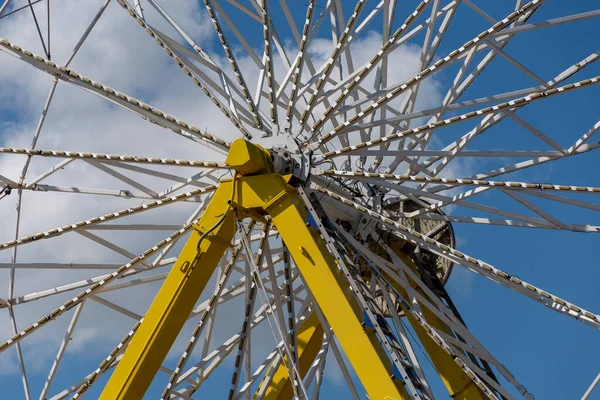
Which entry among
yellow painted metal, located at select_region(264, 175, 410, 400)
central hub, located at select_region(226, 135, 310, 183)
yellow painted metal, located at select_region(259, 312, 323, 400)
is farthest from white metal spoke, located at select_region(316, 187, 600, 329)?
yellow painted metal, located at select_region(259, 312, 323, 400)

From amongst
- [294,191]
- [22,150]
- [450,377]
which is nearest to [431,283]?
[450,377]

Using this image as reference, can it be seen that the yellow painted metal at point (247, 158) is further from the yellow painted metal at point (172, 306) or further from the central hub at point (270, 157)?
the yellow painted metal at point (172, 306)

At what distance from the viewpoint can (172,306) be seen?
54.7 feet

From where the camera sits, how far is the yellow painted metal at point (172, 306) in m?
16.4

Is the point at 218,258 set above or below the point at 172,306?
above

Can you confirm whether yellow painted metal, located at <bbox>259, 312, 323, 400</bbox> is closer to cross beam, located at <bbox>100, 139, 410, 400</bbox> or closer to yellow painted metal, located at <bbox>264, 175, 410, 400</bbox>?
cross beam, located at <bbox>100, 139, 410, 400</bbox>

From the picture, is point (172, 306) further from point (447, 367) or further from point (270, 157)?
point (447, 367)

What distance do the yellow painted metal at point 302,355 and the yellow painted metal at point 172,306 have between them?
387 cm

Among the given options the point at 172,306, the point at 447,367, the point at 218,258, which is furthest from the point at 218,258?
the point at 447,367

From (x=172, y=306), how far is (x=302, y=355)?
4742 millimetres

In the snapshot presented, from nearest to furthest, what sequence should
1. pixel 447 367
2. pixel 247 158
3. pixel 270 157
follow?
pixel 247 158
pixel 270 157
pixel 447 367

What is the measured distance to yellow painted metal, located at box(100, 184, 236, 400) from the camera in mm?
16406

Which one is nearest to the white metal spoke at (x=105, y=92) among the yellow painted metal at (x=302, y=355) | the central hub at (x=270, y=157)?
the central hub at (x=270, y=157)

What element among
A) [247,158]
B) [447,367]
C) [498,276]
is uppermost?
[247,158]
